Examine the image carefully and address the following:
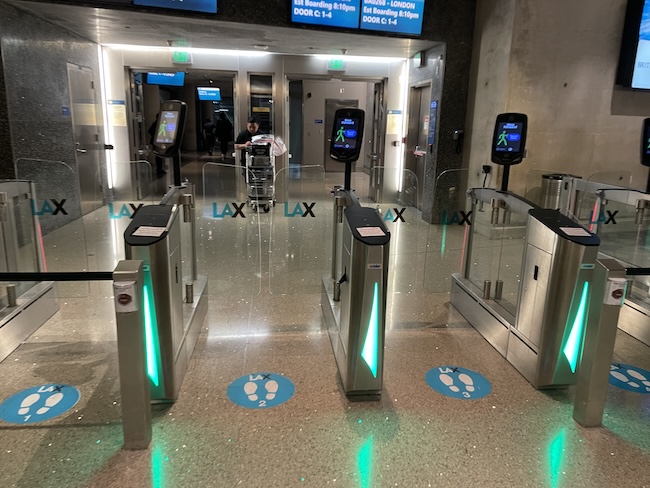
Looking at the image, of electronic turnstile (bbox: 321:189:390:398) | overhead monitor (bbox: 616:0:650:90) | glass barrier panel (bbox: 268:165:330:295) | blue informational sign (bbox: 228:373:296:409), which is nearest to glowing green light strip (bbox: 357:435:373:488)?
electronic turnstile (bbox: 321:189:390:398)

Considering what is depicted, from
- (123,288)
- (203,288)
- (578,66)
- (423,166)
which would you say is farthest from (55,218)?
(578,66)

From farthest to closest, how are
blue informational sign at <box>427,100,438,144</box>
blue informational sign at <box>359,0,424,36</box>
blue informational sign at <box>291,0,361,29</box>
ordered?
blue informational sign at <box>427,100,438,144</box> < blue informational sign at <box>359,0,424,36</box> < blue informational sign at <box>291,0,361,29</box>

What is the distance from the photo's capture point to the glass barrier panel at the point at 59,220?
3738mm

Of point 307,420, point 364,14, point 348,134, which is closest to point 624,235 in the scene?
A: point 348,134

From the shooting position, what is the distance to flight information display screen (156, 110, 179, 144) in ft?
9.43

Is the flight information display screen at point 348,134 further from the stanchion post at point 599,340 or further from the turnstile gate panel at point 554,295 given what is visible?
the stanchion post at point 599,340

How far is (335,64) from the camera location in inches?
298

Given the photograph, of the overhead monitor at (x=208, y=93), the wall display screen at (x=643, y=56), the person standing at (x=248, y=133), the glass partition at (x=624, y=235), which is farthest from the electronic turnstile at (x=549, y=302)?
the overhead monitor at (x=208, y=93)

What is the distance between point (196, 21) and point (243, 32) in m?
0.71

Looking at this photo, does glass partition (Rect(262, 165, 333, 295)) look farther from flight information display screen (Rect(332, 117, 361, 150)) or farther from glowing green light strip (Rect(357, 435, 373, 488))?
glowing green light strip (Rect(357, 435, 373, 488))

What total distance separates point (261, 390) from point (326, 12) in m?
4.24

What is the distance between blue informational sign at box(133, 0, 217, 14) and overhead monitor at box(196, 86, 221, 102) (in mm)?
11460

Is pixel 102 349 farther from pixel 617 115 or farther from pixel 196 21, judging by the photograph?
pixel 617 115

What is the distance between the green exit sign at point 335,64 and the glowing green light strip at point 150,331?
20.4 feet
